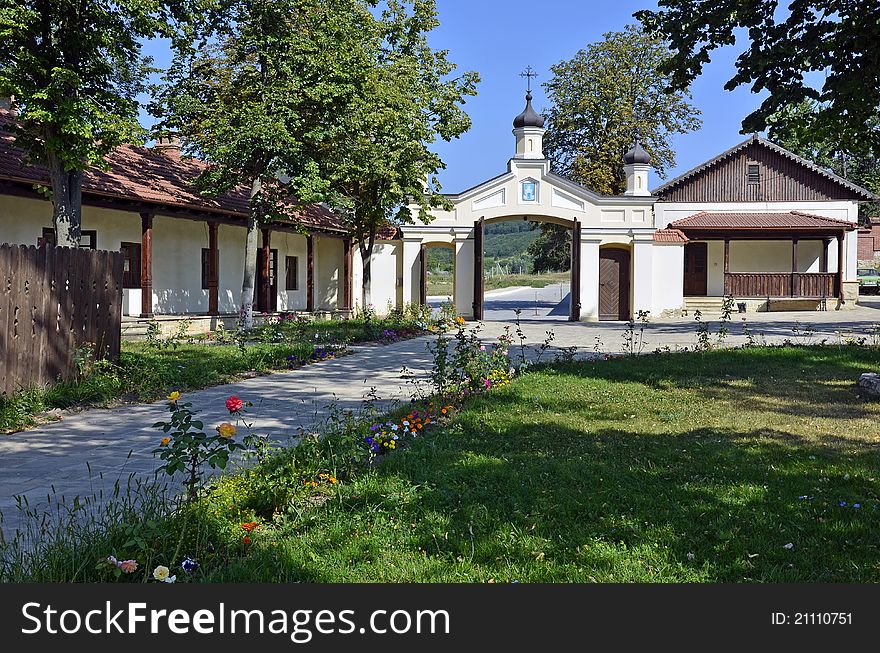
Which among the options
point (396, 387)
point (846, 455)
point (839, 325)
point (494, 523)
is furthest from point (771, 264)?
point (494, 523)

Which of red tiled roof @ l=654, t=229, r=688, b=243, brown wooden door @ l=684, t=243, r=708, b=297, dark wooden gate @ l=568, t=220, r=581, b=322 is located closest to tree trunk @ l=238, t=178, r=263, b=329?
dark wooden gate @ l=568, t=220, r=581, b=322

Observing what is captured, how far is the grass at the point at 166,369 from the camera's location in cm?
805

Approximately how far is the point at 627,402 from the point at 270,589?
5.74 metres

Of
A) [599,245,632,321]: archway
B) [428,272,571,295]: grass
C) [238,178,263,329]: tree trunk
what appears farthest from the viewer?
[428,272,571,295]: grass

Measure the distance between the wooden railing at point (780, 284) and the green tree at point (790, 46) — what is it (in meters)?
20.8

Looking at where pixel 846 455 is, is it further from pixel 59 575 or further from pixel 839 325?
pixel 839 325

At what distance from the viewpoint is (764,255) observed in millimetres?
32781

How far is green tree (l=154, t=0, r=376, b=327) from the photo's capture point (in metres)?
15.4

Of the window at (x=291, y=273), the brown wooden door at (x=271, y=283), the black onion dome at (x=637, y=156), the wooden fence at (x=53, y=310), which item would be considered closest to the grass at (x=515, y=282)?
the black onion dome at (x=637, y=156)

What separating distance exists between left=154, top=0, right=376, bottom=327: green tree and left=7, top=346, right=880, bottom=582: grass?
9.98 m

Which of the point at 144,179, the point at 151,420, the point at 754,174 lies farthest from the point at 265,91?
the point at 754,174

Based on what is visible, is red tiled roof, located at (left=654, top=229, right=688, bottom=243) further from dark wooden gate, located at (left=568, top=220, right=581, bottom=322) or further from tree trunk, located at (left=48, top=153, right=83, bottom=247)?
tree trunk, located at (left=48, top=153, right=83, bottom=247)

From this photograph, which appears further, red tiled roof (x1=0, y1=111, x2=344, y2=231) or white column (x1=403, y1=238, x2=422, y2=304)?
white column (x1=403, y1=238, x2=422, y2=304)

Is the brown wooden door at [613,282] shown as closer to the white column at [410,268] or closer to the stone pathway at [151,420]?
the white column at [410,268]
